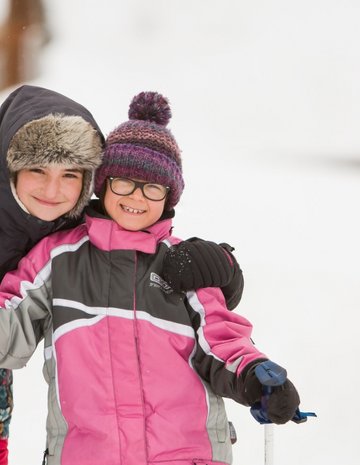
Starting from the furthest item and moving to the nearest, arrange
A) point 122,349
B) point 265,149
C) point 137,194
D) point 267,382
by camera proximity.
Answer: point 265,149 < point 137,194 < point 122,349 < point 267,382

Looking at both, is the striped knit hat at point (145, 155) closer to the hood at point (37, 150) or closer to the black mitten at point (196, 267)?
the hood at point (37, 150)

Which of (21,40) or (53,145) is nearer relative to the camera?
(53,145)

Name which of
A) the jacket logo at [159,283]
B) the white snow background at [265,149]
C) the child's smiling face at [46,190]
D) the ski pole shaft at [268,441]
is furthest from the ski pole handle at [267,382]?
the white snow background at [265,149]

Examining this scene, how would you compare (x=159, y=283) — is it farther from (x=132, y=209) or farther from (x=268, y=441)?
(x=268, y=441)

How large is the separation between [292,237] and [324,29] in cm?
171

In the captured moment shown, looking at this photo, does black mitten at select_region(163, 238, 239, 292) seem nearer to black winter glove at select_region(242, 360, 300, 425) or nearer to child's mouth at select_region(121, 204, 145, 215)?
child's mouth at select_region(121, 204, 145, 215)

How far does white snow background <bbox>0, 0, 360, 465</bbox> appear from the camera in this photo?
235cm

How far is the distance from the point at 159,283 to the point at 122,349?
171 millimetres

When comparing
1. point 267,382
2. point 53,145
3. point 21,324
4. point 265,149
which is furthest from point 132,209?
point 265,149

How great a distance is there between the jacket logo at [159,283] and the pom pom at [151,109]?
0.39 m

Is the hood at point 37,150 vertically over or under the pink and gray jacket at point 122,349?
over

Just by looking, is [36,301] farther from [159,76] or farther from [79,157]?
[159,76]

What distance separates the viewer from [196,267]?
55.6 inches

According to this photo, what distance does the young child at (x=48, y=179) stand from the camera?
1475mm
